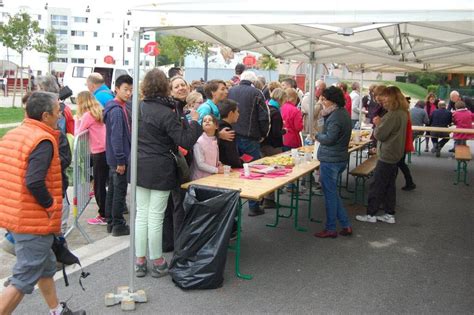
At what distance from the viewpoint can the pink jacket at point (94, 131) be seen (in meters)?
5.62

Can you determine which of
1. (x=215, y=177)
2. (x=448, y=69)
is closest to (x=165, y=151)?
(x=215, y=177)

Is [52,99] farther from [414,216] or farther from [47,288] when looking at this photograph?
[414,216]

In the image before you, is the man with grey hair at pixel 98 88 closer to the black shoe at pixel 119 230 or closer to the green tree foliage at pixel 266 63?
the black shoe at pixel 119 230

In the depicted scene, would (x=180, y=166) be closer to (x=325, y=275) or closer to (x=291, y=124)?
(x=325, y=275)

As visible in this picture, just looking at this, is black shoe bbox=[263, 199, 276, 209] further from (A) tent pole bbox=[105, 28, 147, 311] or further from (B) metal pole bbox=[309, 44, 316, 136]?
(A) tent pole bbox=[105, 28, 147, 311]

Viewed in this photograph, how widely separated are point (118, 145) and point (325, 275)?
7.93 ft

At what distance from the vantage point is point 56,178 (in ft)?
10.6

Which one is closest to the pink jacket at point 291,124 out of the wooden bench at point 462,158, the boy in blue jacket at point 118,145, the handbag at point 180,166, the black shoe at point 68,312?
the boy in blue jacket at point 118,145

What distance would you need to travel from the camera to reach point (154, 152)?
4176mm

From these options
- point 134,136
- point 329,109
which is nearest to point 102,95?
point 329,109

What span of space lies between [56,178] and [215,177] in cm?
190

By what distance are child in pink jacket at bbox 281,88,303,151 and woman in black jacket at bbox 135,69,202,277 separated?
3435 mm

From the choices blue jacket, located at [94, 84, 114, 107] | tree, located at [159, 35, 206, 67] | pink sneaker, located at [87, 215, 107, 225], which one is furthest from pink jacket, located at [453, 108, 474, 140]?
tree, located at [159, 35, 206, 67]

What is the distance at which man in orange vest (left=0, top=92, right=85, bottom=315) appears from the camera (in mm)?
3023
